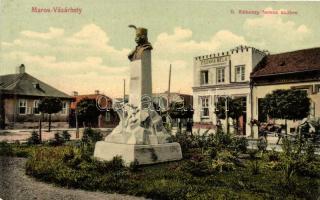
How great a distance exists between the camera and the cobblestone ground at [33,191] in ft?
19.9

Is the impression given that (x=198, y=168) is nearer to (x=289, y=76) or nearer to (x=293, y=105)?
(x=293, y=105)

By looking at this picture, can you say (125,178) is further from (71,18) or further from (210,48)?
(210,48)

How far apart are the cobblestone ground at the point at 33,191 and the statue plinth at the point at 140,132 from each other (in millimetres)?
1957

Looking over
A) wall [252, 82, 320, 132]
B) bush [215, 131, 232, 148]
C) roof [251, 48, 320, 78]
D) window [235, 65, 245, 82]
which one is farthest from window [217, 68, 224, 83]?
bush [215, 131, 232, 148]

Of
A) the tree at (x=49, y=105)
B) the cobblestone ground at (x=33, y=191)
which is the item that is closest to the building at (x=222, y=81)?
the tree at (x=49, y=105)

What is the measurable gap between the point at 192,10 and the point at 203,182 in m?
4.76

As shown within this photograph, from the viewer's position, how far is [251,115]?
23.1m

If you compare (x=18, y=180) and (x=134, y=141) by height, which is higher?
(x=134, y=141)

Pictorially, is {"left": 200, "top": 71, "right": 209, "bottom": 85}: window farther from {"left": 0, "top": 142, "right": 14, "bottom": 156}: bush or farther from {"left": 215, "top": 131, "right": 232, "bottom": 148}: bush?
{"left": 0, "top": 142, "right": 14, "bottom": 156}: bush

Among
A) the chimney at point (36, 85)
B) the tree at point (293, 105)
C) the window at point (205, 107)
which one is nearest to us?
the tree at point (293, 105)

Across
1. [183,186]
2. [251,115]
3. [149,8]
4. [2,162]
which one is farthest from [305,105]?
[2,162]

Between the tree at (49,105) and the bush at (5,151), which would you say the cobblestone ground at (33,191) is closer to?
the bush at (5,151)

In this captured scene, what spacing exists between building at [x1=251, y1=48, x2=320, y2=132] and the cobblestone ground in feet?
50.6

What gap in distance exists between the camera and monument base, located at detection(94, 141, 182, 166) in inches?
320
